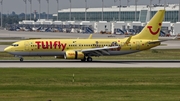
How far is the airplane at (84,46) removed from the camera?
71312 mm

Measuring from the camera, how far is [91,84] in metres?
45.8

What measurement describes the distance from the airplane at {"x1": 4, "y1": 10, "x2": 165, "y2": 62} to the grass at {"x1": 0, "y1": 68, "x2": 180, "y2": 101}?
12491mm

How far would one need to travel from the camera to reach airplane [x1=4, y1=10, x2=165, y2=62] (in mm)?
71312

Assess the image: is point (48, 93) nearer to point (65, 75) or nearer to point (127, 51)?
Result: point (65, 75)

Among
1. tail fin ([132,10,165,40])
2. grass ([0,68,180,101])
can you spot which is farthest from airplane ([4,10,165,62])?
grass ([0,68,180,101])

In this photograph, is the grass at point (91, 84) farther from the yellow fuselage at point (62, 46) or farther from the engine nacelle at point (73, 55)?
the yellow fuselage at point (62, 46)

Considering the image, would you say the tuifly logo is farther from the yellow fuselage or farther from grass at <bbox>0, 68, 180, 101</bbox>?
grass at <bbox>0, 68, 180, 101</bbox>

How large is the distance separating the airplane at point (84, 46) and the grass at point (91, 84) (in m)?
12.5

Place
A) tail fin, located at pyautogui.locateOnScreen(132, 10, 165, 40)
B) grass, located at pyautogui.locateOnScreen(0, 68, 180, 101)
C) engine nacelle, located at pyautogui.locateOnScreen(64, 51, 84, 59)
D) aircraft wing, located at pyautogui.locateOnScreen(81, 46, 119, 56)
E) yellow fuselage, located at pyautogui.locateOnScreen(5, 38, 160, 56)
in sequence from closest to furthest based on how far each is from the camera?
grass, located at pyautogui.locateOnScreen(0, 68, 180, 101) → engine nacelle, located at pyautogui.locateOnScreen(64, 51, 84, 59) → aircraft wing, located at pyautogui.locateOnScreen(81, 46, 119, 56) → yellow fuselage, located at pyautogui.locateOnScreen(5, 38, 160, 56) → tail fin, located at pyautogui.locateOnScreen(132, 10, 165, 40)

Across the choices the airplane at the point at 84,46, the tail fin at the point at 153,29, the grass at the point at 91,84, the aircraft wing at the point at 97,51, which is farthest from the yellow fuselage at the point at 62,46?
the grass at the point at 91,84

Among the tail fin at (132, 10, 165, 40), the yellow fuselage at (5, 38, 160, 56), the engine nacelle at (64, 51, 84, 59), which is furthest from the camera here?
the tail fin at (132, 10, 165, 40)

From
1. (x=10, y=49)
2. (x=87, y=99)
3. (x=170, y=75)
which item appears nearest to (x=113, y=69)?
(x=170, y=75)

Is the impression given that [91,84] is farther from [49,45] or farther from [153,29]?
[153,29]

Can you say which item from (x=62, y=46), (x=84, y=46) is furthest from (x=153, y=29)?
(x=62, y=46)
